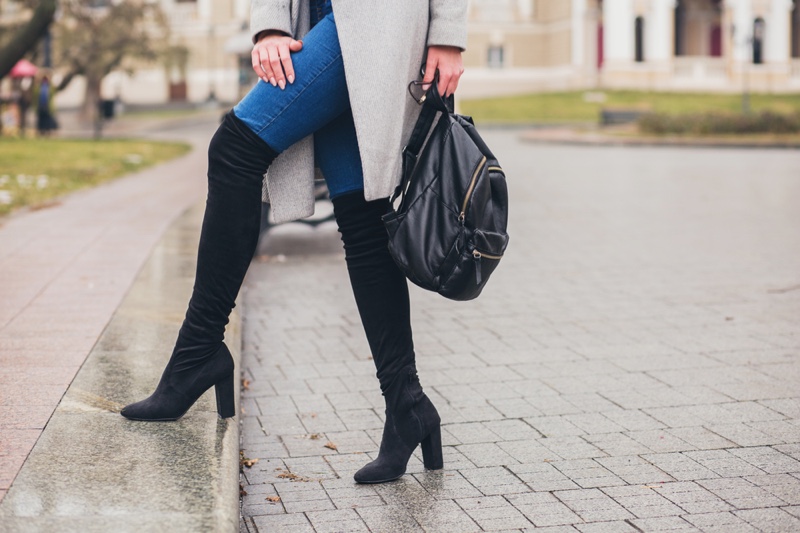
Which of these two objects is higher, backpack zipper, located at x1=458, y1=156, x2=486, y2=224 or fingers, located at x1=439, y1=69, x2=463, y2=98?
fingers, located at x1=439, y1=69, x2=463, y2=98

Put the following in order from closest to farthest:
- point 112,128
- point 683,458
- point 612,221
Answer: point 683,458
point 612,221
point 112,128

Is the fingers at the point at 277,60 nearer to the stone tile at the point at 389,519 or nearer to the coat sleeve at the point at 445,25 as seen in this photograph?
the coat sleeve at the point at 445,25

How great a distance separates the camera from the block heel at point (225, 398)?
343cm

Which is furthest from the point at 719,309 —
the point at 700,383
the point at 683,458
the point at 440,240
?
the point at 440,240

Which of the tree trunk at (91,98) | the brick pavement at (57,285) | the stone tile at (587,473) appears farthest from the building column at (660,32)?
the stone tile at (587,473)

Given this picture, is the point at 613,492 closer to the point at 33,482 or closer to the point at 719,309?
the point at 33,482

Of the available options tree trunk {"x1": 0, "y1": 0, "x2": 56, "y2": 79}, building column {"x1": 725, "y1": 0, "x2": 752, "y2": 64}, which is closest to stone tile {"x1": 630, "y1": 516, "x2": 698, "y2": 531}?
tree trunk {"x1": 0, "y1": 0, "x2": 56, "y2": 79}

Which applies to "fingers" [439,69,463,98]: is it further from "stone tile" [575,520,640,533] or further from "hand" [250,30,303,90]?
"stone tile" [575,520,640,533]

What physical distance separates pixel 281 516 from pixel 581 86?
55.5 metres

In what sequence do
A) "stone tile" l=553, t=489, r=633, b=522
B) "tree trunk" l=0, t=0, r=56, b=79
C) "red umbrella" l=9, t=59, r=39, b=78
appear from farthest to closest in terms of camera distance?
"red umbrella" l=9, t=59, r=39, b=78 → "tree trunk" l=0, t=0, r=56, b=79 → "stone tile" l=553, t=489, r=633, b=522

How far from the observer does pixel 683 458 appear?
3721 millimetres

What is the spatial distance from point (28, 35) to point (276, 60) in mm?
15377

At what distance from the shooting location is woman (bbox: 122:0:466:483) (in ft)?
9.79

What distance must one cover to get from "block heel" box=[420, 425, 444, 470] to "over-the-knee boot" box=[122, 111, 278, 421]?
0.64 metres
